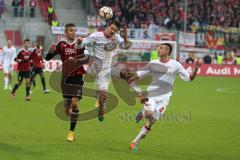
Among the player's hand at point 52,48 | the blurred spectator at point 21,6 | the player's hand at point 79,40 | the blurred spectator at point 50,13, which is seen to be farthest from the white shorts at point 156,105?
the blurred spectator at point 21,6

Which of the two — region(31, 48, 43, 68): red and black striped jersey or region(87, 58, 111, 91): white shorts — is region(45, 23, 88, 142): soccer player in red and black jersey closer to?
region(87, 58, 111, 91): white shorts

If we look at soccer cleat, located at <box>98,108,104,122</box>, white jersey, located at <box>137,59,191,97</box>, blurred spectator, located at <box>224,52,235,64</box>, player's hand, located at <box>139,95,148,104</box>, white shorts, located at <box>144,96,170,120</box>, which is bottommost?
blurred spectator, located at <box>224,52,235,64</box>

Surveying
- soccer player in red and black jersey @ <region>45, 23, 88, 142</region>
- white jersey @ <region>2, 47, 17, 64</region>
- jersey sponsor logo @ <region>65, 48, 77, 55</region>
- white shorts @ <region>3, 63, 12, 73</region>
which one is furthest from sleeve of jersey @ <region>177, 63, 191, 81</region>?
white jersey @ <region>2, 47, 17, 64</region>

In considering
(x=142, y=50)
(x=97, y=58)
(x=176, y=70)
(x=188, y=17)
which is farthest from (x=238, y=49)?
(x=176, y=70)

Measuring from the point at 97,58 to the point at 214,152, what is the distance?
5031 mm

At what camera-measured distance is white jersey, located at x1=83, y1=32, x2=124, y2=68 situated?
53.3ft

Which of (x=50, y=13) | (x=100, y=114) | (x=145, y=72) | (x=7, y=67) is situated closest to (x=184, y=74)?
(x=145, y=72)

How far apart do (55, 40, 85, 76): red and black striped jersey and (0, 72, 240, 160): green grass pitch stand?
1536mm

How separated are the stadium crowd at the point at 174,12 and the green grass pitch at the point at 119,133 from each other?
25233 mm

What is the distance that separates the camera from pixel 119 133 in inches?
625

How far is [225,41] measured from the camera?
1921 inches

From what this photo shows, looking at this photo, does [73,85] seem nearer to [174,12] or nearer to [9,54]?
[9,54]

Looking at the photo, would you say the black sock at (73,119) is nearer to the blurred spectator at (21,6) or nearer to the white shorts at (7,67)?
the white shorts at (7,67)

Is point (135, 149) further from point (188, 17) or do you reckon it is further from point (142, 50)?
point (188, 17)
